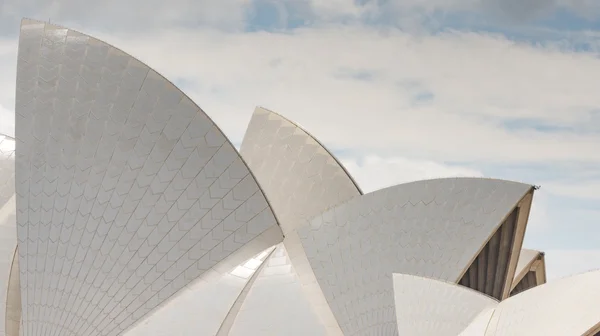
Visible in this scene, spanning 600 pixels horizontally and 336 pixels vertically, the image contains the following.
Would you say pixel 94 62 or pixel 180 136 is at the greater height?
pixel 94 62

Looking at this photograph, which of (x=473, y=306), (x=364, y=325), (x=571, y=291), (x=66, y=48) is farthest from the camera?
(x=66, y=48)

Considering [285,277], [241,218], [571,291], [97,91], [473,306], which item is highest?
→ [97,91]

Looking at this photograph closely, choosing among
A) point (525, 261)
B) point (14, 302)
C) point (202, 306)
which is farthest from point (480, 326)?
point (525, 261)

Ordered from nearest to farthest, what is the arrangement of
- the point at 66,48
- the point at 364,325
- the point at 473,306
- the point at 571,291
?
the point at 571,291 < the point at 473,306 < the point at 364,325 < the point at 66,48

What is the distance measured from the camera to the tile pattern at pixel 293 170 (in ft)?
76.6

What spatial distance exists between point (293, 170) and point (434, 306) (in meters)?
8.56

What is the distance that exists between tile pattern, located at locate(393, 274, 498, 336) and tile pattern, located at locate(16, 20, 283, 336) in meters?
3.86

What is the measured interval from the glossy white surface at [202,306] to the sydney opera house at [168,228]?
0.11ft

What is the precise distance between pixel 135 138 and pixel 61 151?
5.77 ft

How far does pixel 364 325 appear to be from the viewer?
18344 mm

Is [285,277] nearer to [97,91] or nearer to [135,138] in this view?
[135,138]

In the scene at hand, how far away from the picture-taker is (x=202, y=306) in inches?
701

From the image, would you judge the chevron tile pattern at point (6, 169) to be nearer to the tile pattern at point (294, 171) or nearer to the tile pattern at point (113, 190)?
the tile pattern at point (113, 190)

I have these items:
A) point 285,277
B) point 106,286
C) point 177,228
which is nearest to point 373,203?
point 285,277
